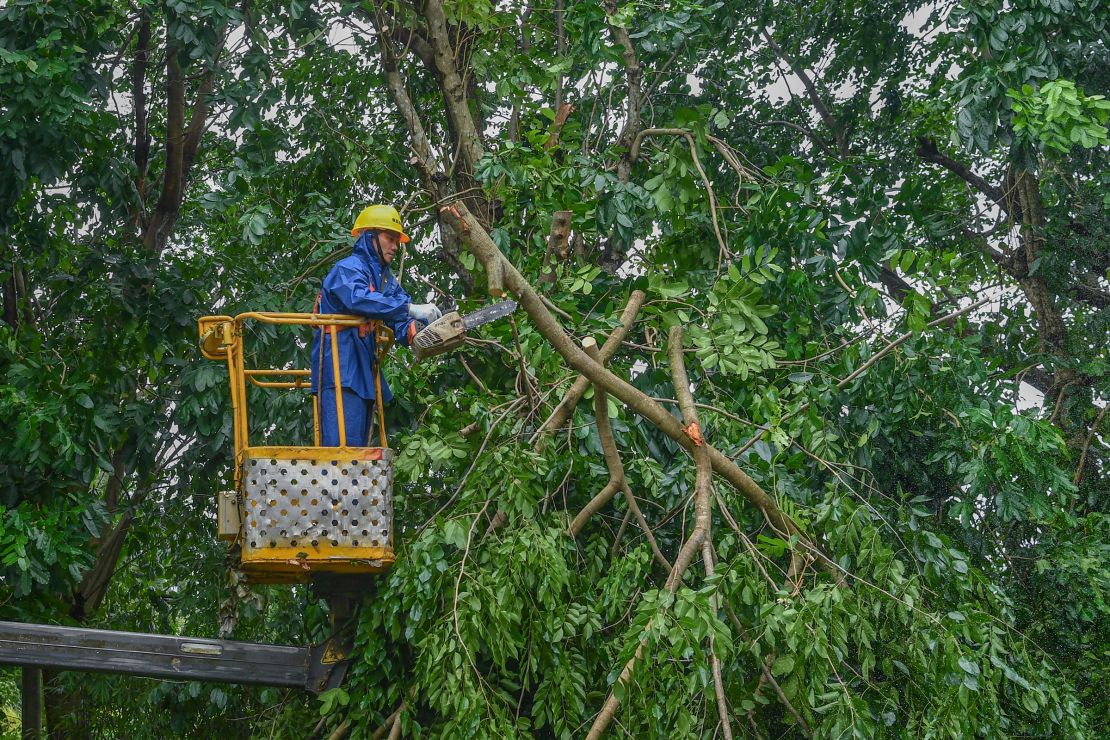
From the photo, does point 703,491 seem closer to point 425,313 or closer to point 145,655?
point 425,313

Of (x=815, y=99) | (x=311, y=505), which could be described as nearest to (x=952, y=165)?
(x=815, y=99)

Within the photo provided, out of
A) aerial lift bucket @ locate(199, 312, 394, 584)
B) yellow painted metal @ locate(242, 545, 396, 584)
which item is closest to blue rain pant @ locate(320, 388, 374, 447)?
aerial lift bucket @ locate(199, 312, 394, 584)

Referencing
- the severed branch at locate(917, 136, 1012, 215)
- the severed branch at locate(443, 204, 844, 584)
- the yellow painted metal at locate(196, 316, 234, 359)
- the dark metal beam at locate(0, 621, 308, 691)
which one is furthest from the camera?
the severed branch at locate(917, 136, 1012, 215)

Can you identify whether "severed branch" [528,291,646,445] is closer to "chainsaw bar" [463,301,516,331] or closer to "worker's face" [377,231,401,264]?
"chainsaw bar" [463,301,516,331]

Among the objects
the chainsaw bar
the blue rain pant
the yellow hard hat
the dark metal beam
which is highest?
the yellow hard hat

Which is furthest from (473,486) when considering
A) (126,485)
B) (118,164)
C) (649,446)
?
(126,485)

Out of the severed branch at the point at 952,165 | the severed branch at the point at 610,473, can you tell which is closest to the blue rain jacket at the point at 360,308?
the severed branch at the point at 610,473

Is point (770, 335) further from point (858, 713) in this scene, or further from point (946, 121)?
point (946, 121)

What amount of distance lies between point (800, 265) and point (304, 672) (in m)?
2.93

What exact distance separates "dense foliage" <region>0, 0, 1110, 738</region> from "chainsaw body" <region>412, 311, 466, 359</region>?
0.26m

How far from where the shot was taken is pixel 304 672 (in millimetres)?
5445

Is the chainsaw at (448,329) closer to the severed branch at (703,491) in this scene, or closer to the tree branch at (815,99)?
the severed branch at (703,491)

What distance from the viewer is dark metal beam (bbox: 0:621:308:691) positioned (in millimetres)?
5023

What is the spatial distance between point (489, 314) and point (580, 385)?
1.00 meters
